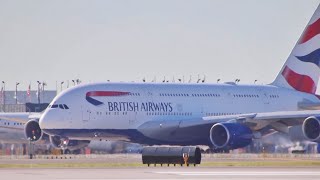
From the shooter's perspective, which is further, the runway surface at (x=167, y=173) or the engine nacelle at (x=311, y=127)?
the engine nacelle at (x=311, y=127)

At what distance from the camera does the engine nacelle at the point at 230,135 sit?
9012cm

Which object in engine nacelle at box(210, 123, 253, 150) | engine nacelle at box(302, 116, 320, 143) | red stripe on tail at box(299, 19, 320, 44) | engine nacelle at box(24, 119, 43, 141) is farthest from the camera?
red stripe on tail at box(299, 19, 320, 44)

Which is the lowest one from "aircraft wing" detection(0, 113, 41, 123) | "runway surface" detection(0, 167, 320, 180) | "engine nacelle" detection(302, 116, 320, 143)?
"runway surface" detection(0, 167, 320, 180)

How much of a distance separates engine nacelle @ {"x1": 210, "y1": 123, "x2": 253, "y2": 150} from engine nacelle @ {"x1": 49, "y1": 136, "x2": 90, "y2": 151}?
12.8 metres

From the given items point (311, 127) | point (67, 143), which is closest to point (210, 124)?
point (311, 127)

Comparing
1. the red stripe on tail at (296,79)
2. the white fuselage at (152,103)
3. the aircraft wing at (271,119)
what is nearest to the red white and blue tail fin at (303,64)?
the red stripe on tail at (296,79)

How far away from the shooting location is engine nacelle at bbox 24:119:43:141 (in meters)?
99.8

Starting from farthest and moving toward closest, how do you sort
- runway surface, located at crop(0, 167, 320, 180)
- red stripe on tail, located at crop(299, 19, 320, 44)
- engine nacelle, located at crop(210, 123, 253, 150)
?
red stripe on tail, located at crop(299, 19, 320, 44) < engine nacelle, located at crop(210, 123, 253, 150) < runway surface, located at crop(0, 167, 320, 180)

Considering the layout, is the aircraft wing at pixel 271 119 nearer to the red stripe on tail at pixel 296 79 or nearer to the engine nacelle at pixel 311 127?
the engine nacelle at pixel 311 127

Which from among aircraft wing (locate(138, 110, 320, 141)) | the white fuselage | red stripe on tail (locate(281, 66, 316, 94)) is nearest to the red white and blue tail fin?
red stripe on tail (locate(281, 66, 316, 94))

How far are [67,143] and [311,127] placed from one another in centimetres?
2328

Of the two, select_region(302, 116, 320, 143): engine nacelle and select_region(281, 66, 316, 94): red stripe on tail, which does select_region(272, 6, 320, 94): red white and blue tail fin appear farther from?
select_region(302, 116, 320, 143): engine nacelle

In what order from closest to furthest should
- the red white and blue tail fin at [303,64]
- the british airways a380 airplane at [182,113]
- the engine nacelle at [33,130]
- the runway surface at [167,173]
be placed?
the runway surface at [167,173] → the british airways a380 airplane at [182,113] → the engine nacelle at [33,130] → the red white and blue tail fin at [303,64]

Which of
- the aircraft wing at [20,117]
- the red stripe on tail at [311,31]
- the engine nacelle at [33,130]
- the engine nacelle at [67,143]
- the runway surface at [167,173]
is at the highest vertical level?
the red stripe on tail at [311,31]
